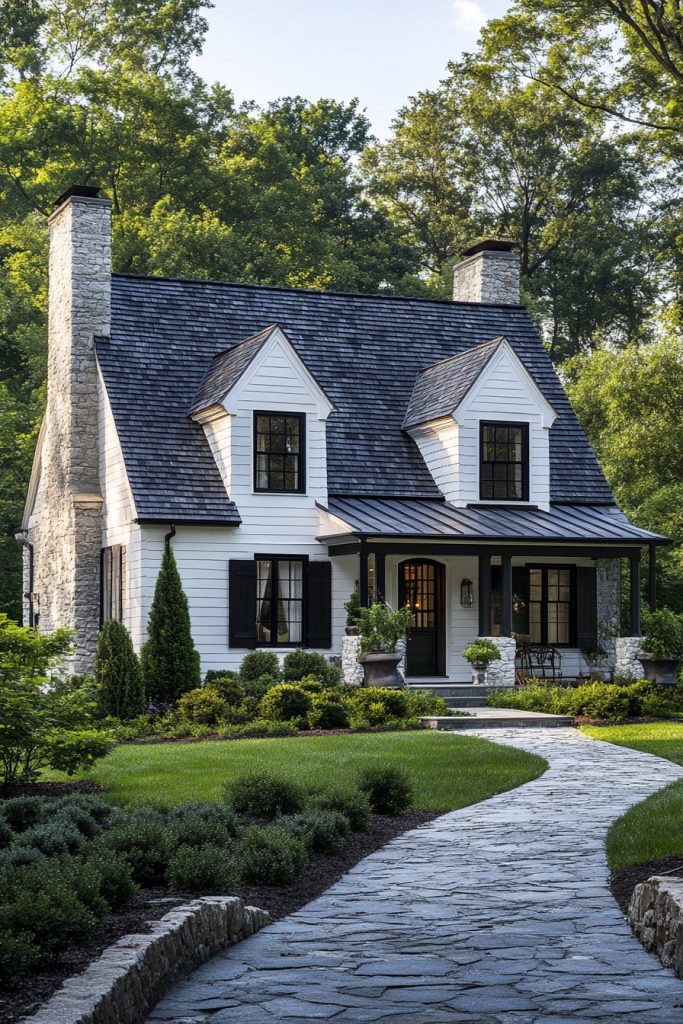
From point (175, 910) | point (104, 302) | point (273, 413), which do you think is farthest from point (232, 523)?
point (175, 910)

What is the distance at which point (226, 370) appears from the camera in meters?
24.7

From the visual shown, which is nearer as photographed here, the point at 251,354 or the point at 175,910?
the point at 175,910

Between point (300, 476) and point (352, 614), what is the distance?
2847 millimetres

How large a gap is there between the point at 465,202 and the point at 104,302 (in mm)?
27605

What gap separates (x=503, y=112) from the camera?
160 ft

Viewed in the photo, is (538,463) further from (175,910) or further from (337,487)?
(175,910)

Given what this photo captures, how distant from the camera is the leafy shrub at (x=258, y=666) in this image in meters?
22.6

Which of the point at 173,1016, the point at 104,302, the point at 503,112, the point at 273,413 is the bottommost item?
the point at 173,1016

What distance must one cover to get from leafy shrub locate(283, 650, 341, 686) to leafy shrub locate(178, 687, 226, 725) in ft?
9.12

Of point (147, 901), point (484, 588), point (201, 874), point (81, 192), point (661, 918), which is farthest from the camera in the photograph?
point (81, 192)

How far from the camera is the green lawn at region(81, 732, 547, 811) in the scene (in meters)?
12.7

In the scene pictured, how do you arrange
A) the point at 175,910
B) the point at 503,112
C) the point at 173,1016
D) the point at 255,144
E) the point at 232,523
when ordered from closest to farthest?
the point at 173,1016
the point at 175,910
the point at 232,523
the point at 255,144
the point at 503,112

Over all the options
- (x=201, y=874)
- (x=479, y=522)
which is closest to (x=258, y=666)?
(x=479, y=522)

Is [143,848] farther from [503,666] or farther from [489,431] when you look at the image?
[489,431]
